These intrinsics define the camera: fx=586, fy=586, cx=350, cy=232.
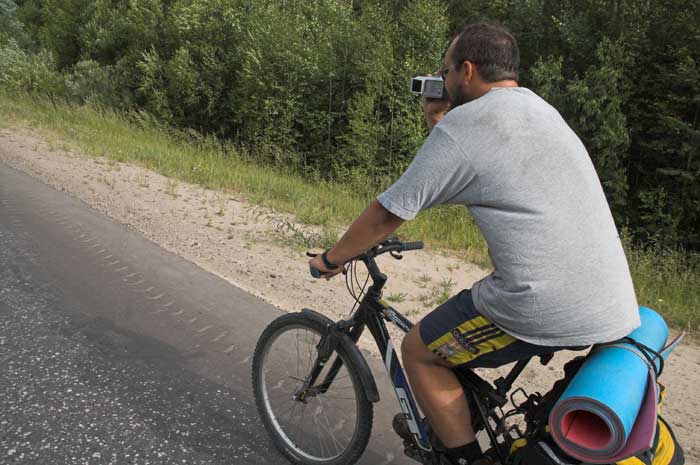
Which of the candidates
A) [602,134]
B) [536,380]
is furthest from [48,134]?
[602,134]

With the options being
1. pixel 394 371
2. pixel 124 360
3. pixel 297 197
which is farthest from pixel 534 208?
pixel 297 197

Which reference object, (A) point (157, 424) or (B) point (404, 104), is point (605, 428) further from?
(B) point (404, 104)

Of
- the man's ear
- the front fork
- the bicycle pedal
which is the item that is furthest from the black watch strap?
the man's ear

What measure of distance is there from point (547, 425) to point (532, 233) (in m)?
0.74

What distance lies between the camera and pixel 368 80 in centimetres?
1872

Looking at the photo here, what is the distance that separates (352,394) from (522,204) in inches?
56.4

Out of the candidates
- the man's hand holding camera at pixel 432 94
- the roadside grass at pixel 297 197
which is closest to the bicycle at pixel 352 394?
the man's hand holding camera at pixel 432 94

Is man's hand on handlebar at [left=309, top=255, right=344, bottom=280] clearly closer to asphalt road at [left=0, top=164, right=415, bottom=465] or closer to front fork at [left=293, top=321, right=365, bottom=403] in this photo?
front fork at [left=293, top=321, right=365, bottom=403]

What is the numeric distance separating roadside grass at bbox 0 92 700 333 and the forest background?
3.19 m

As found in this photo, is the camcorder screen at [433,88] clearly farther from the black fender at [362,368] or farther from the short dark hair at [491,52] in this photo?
the black fender at [362,368]

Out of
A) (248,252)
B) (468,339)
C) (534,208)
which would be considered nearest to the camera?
(534,208)

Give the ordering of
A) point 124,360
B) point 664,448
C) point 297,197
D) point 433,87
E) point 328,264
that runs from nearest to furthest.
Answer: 1. point 664,448
2. point 433,87
3. point 328,264
4. point 124,360
5. point 297,197

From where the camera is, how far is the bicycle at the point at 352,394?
95.7 inches

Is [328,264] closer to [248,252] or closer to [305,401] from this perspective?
[305,401]
